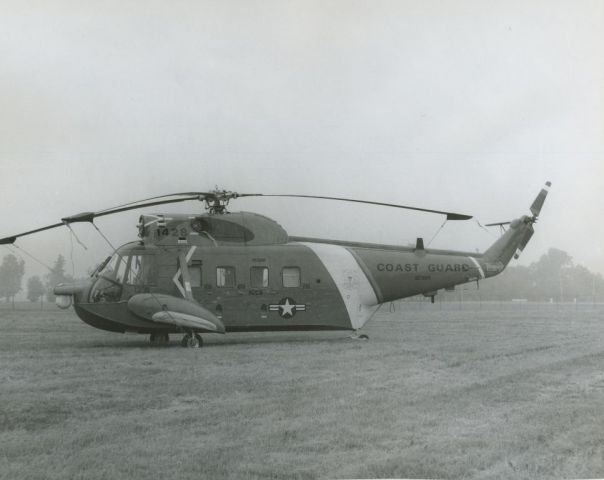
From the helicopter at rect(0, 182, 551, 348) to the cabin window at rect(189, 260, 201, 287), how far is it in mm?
26

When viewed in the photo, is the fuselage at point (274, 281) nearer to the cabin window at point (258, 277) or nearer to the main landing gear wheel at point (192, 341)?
the cabin window at point (258, 277)

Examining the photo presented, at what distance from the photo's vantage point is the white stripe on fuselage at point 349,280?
1579 cm

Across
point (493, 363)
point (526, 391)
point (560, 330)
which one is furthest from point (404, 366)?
point (560, 330)

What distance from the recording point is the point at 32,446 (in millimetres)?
5473

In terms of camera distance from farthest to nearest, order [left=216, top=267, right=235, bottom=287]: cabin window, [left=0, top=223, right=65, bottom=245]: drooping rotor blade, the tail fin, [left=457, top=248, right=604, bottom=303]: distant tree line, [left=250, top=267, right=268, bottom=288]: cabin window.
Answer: [left=457, top=248, right=604, bottom=303]: distant tree line
the tail fin
[left=250, top=267, right=268, bottom=288]: cabin window
[left=216, top=267, right=235, bottom=287]: cabin window
[left=0, top=223, right=65, bottom=245]: drooping rotor blade

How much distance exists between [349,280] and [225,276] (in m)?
3.54

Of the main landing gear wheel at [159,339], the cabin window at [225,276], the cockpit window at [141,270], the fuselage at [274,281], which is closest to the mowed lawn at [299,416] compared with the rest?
the fuselage at [274,281]

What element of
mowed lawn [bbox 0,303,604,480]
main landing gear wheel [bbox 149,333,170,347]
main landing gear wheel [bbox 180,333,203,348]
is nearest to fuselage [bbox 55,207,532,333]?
main landing gear wheel [bbox 180,333,203,348]

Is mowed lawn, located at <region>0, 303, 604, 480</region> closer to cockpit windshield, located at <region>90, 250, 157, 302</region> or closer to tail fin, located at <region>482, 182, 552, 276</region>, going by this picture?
cockpit windshield, located at <region>90, 250, 157, 302</region>

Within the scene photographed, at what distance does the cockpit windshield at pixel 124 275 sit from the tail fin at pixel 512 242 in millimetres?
10175

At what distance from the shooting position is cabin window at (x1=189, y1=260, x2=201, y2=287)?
14555mm

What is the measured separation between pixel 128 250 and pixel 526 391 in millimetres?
9982

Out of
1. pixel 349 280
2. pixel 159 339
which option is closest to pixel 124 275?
pixel 159 339

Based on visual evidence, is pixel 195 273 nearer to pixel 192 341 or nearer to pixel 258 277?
pixel 258 277
